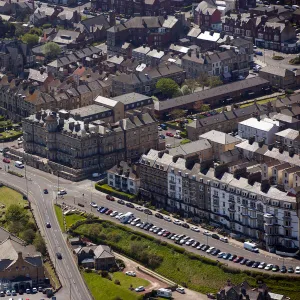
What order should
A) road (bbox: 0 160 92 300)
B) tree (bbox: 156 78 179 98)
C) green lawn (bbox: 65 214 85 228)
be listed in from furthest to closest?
tree (bbox: 156 78 179 98) < green lawn (bbox: 65 214 85 228) < road (bbox: 0 160 92 300)

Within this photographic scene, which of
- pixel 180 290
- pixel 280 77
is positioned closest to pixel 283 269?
pixel 180 290

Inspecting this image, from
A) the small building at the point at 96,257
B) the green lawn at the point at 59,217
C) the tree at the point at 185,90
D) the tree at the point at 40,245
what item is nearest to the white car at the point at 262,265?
the small building at the point at 96,257

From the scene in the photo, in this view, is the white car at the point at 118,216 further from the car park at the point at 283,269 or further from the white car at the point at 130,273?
the car park at the point at 283,269

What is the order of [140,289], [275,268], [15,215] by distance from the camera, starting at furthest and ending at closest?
1. [15,215]
2. [275,268]
3. [140,289]

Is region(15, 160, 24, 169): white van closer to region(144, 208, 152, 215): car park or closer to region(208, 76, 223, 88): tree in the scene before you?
region(144, 208, 152, 215): car park

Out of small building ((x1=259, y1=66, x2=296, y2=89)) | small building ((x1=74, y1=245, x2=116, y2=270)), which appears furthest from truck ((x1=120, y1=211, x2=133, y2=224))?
small building ((x1=259, y1=66, x2=296, y2=89))

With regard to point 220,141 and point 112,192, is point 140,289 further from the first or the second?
point 220,141
